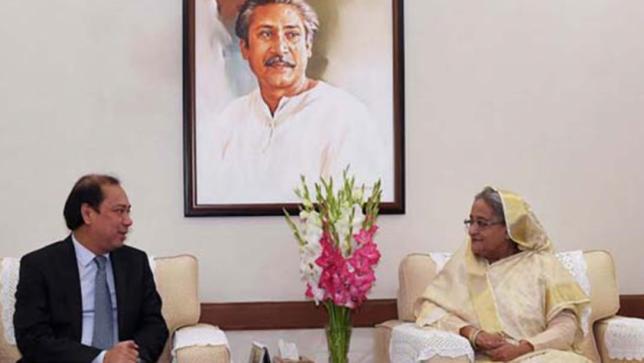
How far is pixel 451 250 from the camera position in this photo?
4988 millimetres

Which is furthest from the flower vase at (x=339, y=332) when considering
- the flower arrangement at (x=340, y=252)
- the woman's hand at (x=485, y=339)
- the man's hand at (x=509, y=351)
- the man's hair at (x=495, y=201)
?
the man's hair at (x=495, y=201)

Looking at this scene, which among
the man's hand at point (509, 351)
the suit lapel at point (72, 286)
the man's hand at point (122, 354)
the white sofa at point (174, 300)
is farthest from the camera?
the white sofa at point (174, 300)

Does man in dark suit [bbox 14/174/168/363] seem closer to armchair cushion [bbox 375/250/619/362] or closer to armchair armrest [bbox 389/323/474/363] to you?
armchair armrest [bbox 389/323/474/363]

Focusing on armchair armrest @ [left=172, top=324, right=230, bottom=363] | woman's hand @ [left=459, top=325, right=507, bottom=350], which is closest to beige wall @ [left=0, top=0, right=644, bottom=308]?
armchair armrest @ [left=172, top=324, right=230, bottom=363]

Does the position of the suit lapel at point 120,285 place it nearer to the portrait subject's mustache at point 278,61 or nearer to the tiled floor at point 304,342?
the tiled floor at point 304,342

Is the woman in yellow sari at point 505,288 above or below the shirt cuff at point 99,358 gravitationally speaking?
above

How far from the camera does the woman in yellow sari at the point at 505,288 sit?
13.6ft

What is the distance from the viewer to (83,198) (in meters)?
3.63

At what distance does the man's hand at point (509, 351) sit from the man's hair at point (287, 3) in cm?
182

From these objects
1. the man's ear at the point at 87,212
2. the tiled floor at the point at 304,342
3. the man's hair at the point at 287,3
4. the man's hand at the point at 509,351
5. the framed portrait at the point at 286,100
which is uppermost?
the man's hair at the point at 287,3

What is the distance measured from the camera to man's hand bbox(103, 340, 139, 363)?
11.4 feet

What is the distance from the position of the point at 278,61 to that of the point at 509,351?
184 cm

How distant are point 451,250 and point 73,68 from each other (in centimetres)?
212

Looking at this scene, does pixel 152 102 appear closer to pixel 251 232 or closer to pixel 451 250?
pixel 251 232
